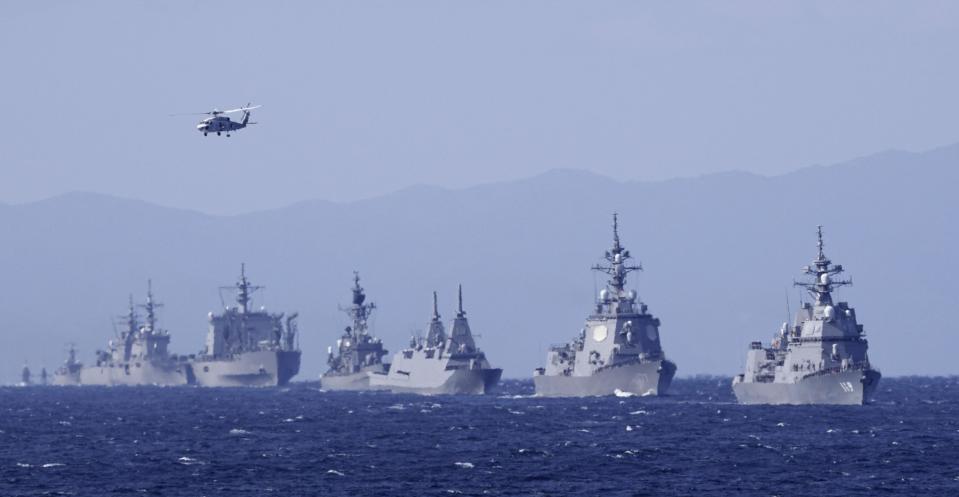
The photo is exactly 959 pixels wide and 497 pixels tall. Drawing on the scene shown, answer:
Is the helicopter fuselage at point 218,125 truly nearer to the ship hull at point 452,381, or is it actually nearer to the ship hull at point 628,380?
the ship hull at point 628,380

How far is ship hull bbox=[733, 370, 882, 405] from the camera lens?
9519cm

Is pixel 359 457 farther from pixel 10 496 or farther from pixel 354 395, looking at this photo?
pixel 354 395

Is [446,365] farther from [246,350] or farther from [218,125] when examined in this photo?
[218,125]

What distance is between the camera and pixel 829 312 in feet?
313

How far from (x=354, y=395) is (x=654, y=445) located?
7403 centimetres

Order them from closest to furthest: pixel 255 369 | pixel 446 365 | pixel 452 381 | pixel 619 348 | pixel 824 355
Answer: pixel 824 355, pixel 619 348, pixel 452 381, pixel 446 365, pixel 255 369

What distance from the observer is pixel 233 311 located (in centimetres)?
19525

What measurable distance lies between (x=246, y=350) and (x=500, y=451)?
118 metres

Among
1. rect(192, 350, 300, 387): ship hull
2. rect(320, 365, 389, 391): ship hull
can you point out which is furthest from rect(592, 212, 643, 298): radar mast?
rect(192, 350, 300, 387): ship hull

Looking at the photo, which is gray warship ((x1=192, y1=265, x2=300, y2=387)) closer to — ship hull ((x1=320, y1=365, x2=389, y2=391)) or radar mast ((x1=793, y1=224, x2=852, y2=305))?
ship hull ((x1=320, y1=365, x2=389, y2=391))

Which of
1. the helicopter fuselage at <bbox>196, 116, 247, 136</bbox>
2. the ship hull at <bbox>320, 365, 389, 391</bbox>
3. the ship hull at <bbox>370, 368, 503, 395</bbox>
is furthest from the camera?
the ship hull at <bbox>320, 365, 389, 391</bbox>

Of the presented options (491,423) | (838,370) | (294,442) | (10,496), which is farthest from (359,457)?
(838,370)

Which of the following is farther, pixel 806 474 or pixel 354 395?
pixel 354 395

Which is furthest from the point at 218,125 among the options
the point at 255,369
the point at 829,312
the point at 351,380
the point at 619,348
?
the point at 255,369
